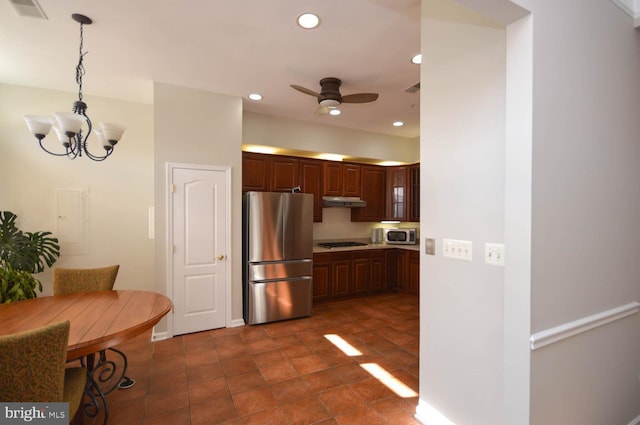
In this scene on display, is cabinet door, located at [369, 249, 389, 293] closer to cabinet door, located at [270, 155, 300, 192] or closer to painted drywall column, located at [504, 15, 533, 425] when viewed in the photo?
cabinet door, located at [270, 155, 300, 192]

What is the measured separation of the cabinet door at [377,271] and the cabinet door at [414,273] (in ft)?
1.43

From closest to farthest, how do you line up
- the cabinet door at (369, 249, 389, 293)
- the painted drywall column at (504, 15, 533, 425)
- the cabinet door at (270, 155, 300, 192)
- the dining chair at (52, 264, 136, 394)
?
the painted drywall column at (504, 15, 533, 425) < the dining chair at (52, 264, 136, 394) < the cabinet door at (270, 155, 300, 192) < the cabinet door at (369, 249, 389, 293)

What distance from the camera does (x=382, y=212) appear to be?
221 inches

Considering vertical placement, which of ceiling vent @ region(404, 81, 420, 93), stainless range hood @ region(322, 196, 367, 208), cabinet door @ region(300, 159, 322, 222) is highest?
ceiling vent @ region(404, 81, 420, 93)

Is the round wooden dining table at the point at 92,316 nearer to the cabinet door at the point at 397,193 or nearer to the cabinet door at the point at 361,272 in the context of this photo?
the cabinet door at the point at 361,272

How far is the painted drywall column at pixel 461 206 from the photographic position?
1601 mm

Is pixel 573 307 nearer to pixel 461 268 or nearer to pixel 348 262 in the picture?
pixel 461 268

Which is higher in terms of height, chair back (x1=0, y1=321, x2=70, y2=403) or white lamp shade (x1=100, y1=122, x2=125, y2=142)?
white lamp shade (x1=100, y1=122, x2=125, y2=142)

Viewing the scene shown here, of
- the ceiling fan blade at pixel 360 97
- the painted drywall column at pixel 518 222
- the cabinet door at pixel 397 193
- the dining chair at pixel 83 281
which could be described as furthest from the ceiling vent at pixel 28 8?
the cabinet door at pixel 397 193

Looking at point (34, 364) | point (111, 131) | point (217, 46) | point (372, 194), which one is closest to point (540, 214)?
point (34, 364)

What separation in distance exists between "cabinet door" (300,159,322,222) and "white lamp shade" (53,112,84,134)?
298 centimetres

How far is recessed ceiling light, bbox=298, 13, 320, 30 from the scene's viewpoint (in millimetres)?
2234

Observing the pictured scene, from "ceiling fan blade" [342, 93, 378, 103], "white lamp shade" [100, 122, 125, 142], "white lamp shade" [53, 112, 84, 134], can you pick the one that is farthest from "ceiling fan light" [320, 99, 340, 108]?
"white lamp shade" [53, 112, 84, 134]

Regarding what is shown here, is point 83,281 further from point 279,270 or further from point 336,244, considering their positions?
point 336,244
